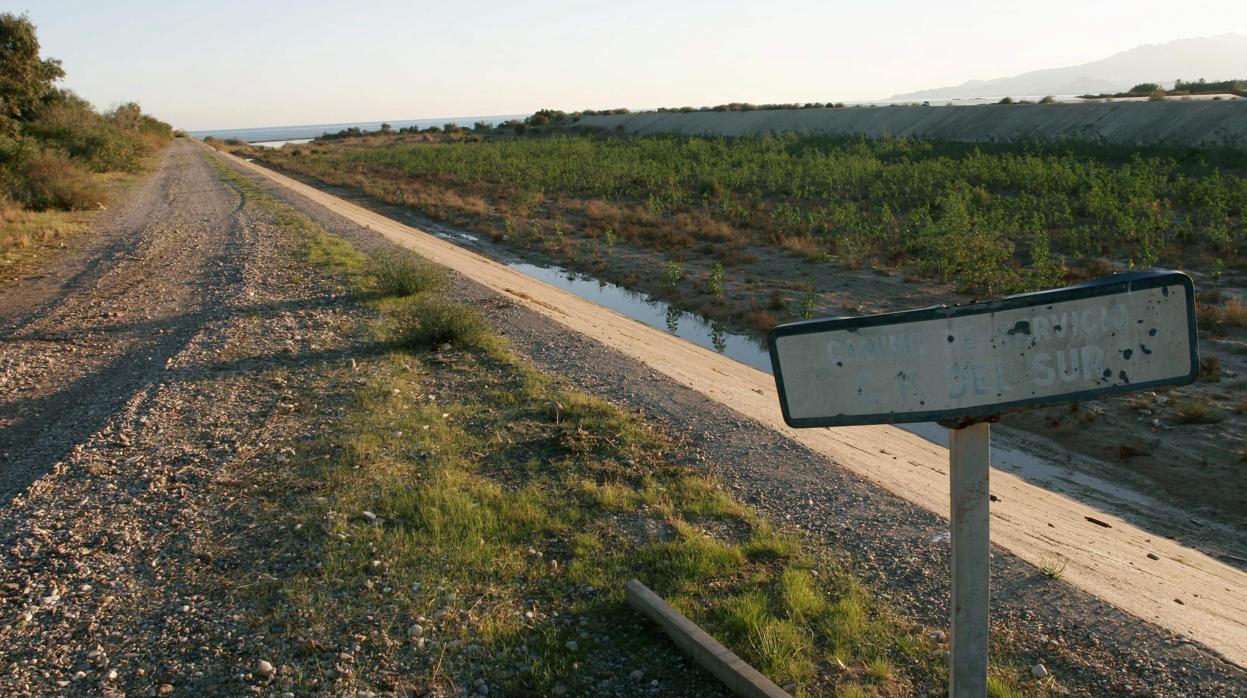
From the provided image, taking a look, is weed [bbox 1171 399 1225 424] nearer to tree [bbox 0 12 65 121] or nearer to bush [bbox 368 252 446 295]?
bush [bbox 368 252 446 295]

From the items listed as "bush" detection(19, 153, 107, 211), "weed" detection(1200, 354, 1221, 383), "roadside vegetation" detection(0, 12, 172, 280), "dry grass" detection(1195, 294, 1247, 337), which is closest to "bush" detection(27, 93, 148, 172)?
"roadside vegetation" detection(0, 12, 172, 280)

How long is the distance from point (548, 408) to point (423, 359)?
232 centimetres

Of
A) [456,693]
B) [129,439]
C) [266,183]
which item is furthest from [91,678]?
[266,183]

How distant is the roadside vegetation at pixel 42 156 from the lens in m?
20.4

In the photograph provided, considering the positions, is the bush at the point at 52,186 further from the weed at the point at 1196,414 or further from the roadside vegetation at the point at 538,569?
the weed at the point at 1196,414

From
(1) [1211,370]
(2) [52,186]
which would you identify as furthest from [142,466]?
(2) [52,186]

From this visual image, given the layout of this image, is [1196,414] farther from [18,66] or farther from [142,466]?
[18,66]

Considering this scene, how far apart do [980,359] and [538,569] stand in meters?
3.23

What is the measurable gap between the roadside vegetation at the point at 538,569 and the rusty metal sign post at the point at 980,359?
6.49 ft

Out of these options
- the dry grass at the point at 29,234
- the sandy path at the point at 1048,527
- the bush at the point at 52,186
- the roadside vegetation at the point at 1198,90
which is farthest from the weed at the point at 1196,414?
the roadside vegetation at the point at 1198,90

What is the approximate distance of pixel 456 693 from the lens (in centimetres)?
387

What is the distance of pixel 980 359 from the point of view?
2.31m

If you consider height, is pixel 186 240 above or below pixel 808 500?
above

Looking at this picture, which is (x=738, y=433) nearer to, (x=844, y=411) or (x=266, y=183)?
(x=844, y=411)
